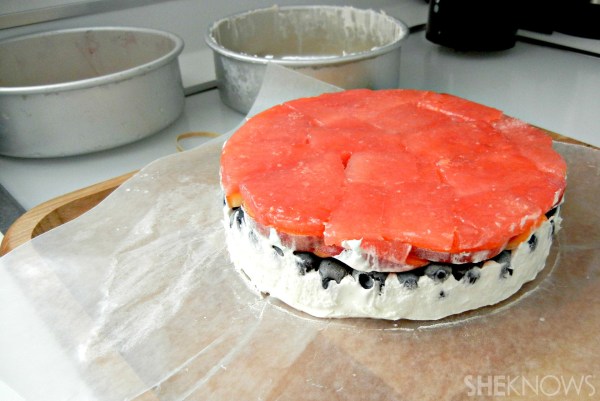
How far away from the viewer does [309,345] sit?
91cm

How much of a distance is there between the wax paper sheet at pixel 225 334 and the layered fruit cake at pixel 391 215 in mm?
47

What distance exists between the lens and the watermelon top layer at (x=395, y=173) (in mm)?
872

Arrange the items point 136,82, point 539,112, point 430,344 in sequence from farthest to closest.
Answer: point 539,112
point 136,82
point 430,344

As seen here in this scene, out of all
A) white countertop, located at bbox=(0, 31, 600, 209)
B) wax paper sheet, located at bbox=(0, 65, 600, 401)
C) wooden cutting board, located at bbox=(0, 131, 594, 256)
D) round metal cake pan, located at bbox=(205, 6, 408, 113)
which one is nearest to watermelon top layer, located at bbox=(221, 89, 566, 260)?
wax paper sheet, located at bbox=(0, 65, 600, 401)

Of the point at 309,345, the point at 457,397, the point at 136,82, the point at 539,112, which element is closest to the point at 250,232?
the point at 309,345

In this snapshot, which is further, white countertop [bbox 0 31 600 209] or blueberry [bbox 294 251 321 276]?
white countertop [bbox 0 31 600 209]

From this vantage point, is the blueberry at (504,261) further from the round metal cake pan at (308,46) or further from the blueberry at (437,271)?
the round metal cake pan at (308,46)

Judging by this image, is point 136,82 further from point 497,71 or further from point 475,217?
point 497,71

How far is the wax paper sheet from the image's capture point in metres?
0.84

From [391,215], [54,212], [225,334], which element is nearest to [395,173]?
[391,215]

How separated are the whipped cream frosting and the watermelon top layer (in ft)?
0.18

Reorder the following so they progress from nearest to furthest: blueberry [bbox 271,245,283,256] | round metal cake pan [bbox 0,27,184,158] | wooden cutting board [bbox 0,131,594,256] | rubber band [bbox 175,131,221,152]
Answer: blueberry [bbox 271,245,283,256], wooden cutting board [bbox 0,131,594,256], round metal cake pan [bbox 0,27,184,158], rubber band [bbox 175,131,221,152]

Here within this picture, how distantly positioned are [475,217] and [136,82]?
38.8 inches

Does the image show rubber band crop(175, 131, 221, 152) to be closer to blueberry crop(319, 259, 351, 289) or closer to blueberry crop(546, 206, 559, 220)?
blueberry crop(319, 259, 351, 289)
